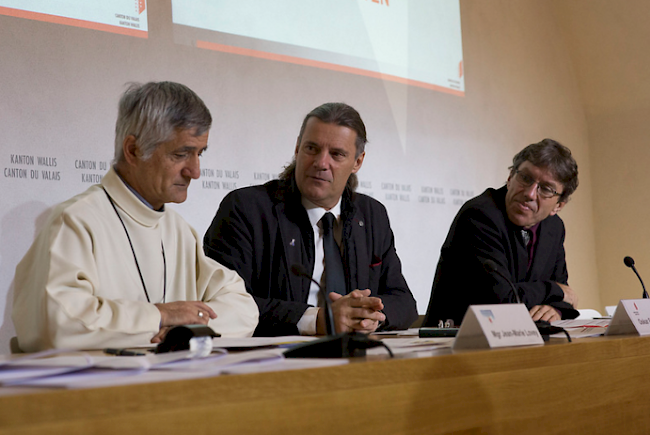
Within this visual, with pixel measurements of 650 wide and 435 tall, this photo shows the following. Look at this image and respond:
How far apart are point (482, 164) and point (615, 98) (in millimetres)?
1990

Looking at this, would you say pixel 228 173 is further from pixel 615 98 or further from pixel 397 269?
pixel 615 98

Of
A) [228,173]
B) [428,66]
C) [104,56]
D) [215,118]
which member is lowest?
[228,173]

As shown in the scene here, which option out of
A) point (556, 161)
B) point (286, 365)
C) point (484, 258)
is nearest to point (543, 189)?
point (556, 161)

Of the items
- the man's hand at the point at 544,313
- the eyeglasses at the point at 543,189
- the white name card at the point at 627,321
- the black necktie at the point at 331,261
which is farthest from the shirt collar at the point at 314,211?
the white name card at the point at 627,321

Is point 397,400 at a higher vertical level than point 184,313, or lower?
lower

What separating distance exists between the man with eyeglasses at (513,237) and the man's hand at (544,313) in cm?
20

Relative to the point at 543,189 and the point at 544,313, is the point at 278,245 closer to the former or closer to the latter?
the point at 544,313

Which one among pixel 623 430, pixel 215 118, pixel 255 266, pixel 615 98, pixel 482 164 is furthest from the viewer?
pixel 615 98

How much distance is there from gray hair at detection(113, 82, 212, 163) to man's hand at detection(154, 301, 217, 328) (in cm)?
49

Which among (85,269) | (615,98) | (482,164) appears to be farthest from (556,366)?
(615,98)

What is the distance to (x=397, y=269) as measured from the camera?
288cm

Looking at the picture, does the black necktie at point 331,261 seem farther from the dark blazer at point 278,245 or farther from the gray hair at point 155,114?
the gray hair at point 155,114

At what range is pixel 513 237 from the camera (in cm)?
313

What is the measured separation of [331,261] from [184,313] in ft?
3.25
